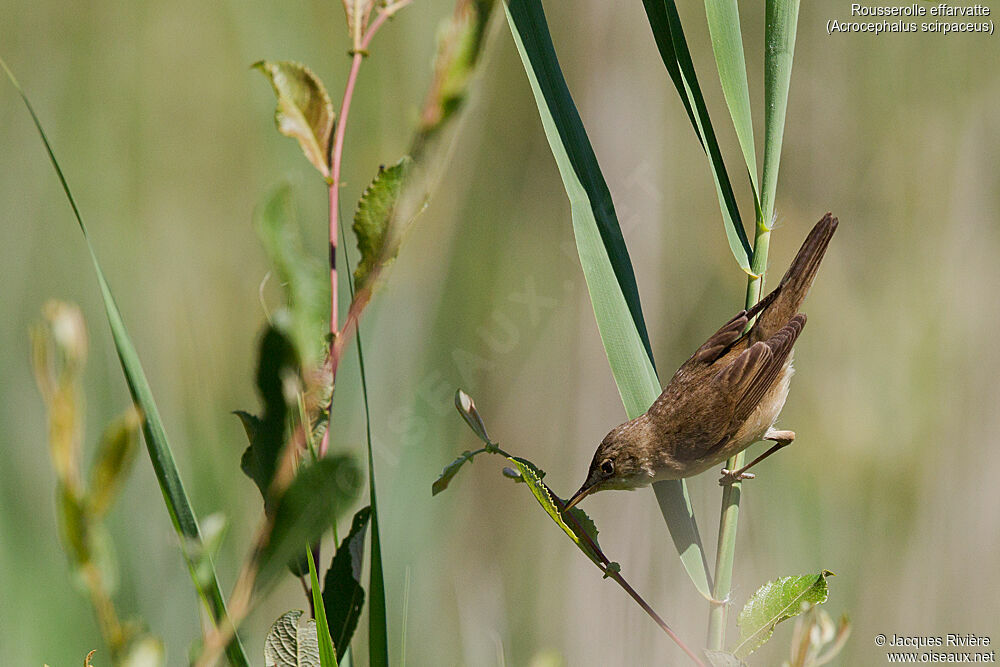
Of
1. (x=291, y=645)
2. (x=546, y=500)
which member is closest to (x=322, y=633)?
(x=291, y=645)

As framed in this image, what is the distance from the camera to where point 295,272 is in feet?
0.97

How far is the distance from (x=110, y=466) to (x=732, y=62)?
1.38ft

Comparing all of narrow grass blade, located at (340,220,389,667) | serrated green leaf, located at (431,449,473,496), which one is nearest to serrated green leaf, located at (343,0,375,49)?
narrow grass blade, located at (340,220,389,667)

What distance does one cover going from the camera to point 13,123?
1.41 m

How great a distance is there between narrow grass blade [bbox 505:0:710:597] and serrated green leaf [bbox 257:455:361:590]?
280 millimetres

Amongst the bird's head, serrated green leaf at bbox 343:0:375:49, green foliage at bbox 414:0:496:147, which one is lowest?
the bird's head

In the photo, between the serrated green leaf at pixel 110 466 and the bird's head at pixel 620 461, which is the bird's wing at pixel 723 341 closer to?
the bird's head at pixel 620 461

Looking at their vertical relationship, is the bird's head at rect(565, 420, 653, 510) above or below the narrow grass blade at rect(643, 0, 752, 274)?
below

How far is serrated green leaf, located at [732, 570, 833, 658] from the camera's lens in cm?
43

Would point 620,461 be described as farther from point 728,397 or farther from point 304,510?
point 304,510

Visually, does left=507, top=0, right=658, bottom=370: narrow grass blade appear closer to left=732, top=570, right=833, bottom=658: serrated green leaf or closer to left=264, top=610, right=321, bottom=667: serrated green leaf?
left=732, top=570, right=833, bottom=658: serrated green leaf

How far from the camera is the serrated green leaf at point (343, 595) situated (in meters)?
0.36

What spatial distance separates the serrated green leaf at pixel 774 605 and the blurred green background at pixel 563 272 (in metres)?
0.67

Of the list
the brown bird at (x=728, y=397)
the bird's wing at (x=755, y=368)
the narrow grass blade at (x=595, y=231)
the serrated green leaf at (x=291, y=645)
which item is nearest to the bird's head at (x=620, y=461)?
the brown bird at (x=728, y=397)
